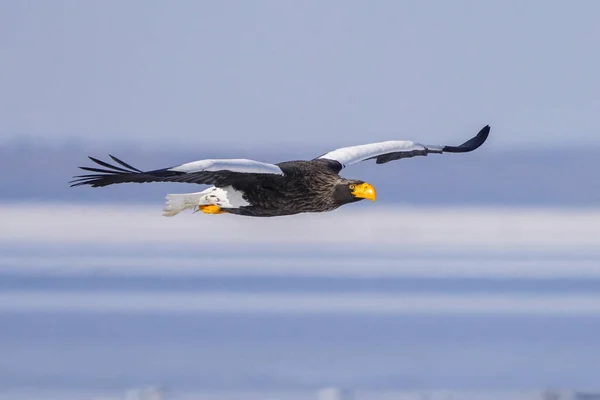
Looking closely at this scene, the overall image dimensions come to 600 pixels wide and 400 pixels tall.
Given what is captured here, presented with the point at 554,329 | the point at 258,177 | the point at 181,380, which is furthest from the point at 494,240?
the point at 181,380

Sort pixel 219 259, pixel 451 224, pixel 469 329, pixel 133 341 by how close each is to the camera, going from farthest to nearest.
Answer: pixel 451 224 → pixel 219 259 → pixel 469 329 → pixel 133 341

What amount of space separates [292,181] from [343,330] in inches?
50.8

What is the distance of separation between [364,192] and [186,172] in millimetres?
1706

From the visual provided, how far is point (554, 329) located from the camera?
11453mm

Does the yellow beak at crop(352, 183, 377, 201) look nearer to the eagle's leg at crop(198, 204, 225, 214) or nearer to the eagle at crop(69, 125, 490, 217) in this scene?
the eagle at crop(69, 125, 490, 217)

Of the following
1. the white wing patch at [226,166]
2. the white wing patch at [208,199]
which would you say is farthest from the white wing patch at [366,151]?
the white wing patch at [226,166]

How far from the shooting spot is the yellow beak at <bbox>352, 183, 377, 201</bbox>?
10805 mm

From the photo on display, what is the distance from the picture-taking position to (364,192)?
35.6 feet

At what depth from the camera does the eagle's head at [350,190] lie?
428 inches

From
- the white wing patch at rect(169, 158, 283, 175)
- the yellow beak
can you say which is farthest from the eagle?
the white wing patch at rect(169, 158, 283, 175)

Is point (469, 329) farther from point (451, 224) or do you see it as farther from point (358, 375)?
point (451, 224)

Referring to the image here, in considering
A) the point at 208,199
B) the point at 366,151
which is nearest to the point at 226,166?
the point at 208,199

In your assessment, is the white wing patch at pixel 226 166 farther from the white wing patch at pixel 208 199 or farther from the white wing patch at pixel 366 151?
the white wing patch at pixel 366 151

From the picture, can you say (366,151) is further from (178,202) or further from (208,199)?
(178,202)
